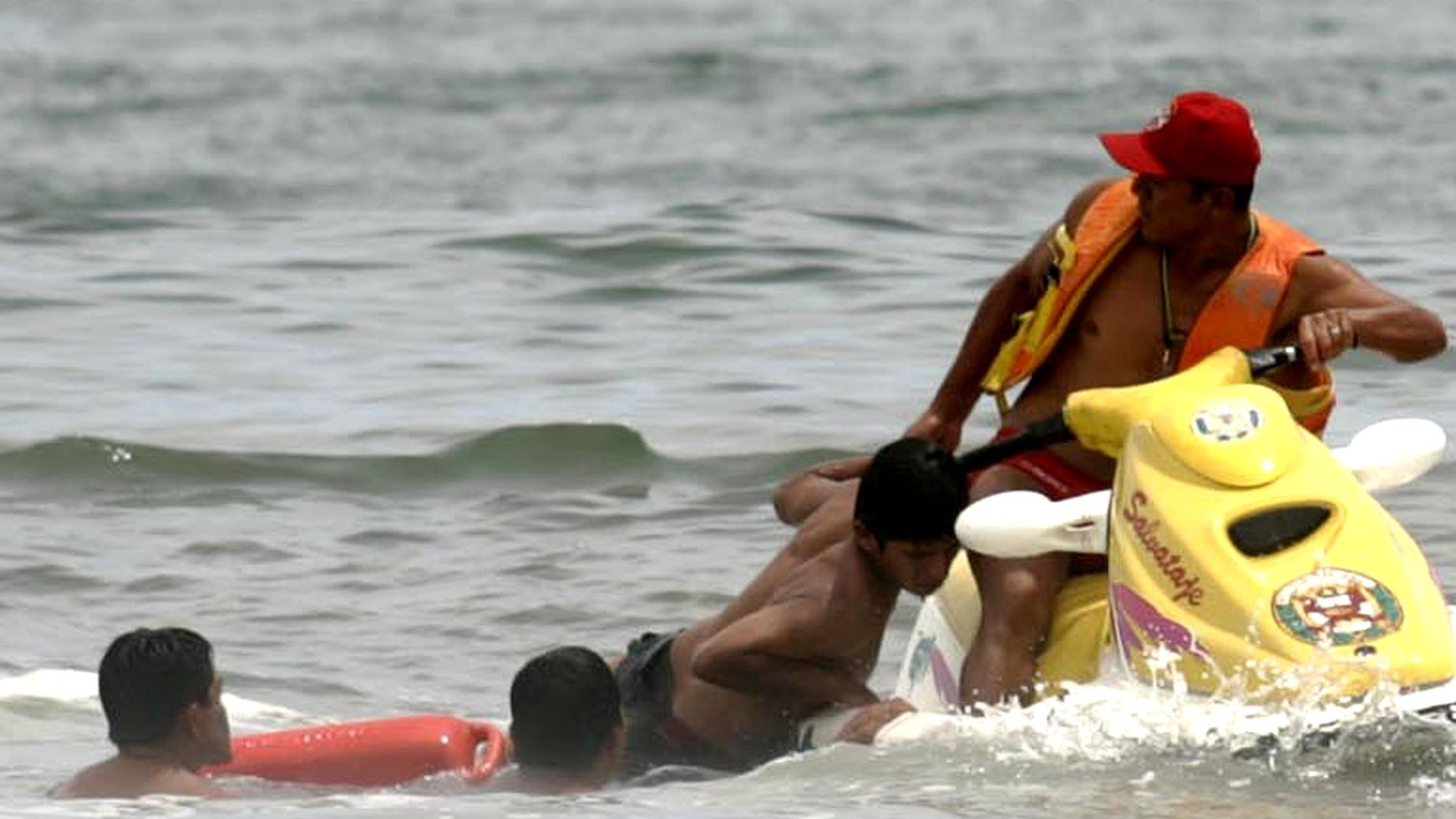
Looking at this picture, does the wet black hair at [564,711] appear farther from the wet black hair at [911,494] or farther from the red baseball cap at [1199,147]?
the red baseball cap at [1199,147]

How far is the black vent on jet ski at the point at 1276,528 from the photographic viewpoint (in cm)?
726

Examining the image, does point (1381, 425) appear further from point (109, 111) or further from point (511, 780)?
point (109, 111)

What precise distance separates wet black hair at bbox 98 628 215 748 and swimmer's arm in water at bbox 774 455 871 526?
141 centimetres

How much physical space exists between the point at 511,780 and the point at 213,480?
5.32 meters

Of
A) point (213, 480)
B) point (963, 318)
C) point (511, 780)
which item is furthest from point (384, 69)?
point (511, 780)

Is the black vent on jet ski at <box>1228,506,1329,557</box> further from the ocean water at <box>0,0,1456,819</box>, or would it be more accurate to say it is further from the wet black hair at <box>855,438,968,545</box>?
the wet black hair at <box>855,438,968,545</box>

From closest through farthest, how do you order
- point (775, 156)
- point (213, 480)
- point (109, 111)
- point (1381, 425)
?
point (1381, 425)
point (213, 480)
point (775, 156)
point (109, 111)

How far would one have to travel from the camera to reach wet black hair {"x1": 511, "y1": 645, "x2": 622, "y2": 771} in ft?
26.5

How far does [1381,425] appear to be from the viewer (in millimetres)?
7961

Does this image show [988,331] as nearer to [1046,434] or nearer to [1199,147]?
[1046,434]

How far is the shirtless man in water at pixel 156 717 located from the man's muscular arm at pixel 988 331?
5.74 feet

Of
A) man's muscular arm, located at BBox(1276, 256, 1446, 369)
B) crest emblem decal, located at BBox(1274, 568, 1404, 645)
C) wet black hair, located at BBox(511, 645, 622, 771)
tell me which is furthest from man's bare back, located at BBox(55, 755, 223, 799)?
man's muscular arm, located at BBox(1276, 256, 1446, 369)

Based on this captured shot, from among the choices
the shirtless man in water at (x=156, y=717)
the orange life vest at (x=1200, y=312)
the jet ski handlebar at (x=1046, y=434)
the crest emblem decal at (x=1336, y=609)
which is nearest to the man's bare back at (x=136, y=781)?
the shirtless man in water at (x=156, y=717)

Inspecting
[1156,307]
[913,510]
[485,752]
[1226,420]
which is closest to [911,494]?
[913,510]
